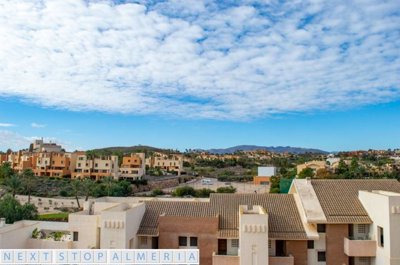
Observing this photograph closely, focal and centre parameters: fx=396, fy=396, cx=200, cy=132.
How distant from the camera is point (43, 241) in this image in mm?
23484

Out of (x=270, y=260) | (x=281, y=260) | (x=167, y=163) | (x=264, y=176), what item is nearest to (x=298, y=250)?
(x=281, y=260)

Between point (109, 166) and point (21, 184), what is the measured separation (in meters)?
32.7

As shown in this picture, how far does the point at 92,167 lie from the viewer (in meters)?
99.2

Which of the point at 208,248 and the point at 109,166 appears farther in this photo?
the point at 109,166

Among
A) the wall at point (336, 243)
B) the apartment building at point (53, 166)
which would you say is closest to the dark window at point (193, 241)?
the wall at point (336, 243)

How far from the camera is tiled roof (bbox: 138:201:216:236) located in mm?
24078

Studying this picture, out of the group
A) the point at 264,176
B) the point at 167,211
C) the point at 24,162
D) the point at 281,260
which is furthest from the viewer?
the point at 24,162

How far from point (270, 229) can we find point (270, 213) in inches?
56.7

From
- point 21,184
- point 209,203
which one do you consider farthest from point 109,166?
point 209,203

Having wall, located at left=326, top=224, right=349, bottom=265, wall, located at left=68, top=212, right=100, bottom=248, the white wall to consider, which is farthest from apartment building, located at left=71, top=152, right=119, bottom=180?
the white wall

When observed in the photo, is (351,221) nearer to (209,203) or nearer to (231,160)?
(209,203)

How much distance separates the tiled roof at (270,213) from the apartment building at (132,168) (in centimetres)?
7864

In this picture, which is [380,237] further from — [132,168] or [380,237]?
[132,168]

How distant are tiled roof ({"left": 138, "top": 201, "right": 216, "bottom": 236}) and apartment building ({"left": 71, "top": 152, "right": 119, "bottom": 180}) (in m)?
73.9
